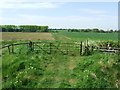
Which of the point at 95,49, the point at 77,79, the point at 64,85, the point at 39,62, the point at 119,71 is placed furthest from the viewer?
the point at 95,49

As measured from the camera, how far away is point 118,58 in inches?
595

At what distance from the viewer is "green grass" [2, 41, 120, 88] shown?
472 inches

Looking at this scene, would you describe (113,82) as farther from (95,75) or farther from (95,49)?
(95,49)

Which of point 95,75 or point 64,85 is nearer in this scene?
point 64,85

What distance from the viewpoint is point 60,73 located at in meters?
13.6

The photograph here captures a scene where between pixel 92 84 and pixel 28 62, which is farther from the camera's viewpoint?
pixel 28 62

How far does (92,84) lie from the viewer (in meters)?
11.8

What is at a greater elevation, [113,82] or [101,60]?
[101,60]

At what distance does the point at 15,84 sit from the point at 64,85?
393 centimetres

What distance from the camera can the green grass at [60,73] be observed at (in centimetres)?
1198

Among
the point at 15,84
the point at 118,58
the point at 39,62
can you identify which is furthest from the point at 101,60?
the point at 15,84

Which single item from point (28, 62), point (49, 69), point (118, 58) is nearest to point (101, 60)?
point (118, 58)

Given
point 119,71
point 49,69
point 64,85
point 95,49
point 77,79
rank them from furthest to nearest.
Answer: point 95,49 → point 49,69 → point 119,71 → point 77,79 → point 64,85

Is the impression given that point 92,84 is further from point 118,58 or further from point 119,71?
point 118,58
